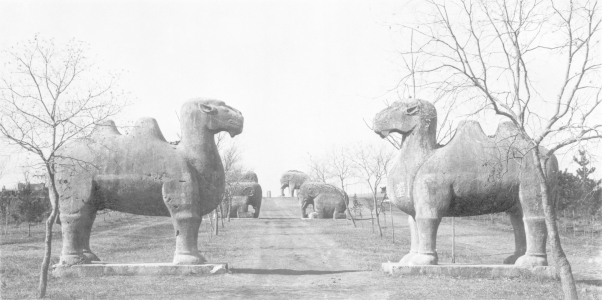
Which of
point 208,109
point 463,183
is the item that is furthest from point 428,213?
point 208,109

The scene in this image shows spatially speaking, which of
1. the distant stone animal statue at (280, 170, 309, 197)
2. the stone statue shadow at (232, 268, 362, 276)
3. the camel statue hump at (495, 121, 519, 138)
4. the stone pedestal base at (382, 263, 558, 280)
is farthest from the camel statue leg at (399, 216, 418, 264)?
the distant stone animal statue at (280, 170, 309, 197)

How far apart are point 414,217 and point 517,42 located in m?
5.65

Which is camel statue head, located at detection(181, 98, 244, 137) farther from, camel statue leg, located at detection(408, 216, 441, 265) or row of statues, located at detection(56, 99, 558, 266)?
camel statue leg, located at detection(408, 216, 441, 265)

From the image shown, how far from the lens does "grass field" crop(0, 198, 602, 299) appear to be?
36.5ft

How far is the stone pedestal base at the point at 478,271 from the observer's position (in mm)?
12836

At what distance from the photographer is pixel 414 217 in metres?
13.9

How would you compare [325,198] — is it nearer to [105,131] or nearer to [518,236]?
[518,236]

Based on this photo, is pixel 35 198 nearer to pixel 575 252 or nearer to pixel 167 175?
pixel 167 175

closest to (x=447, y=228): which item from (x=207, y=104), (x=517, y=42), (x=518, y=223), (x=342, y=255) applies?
(x=342, y=255)

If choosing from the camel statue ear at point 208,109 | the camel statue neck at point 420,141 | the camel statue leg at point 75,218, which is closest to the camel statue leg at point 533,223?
the camel statue neck at point 420,141

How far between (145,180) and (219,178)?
159cm

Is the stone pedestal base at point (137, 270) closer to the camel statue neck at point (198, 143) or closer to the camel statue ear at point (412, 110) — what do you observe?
A: the camel statue neck at point (198, 143)

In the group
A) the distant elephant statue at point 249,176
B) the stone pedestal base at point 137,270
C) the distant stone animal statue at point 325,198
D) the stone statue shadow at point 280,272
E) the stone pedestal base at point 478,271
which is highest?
the distant elephant statue at point 249,176

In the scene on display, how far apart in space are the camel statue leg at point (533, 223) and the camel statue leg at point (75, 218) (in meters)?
9.15
